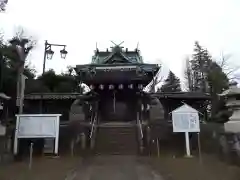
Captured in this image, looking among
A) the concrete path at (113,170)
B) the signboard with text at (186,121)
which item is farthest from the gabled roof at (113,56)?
the concrete path at (113,170)

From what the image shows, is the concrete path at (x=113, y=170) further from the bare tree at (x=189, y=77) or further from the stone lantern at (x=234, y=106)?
the bare tree at (x=189, y=77)

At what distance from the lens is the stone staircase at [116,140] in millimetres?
17422

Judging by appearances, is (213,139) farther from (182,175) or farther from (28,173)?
(28,173)

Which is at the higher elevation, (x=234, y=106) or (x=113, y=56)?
(x=113, y=56)

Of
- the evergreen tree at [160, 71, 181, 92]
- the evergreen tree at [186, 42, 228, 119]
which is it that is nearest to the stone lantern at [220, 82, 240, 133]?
the evergreen tree at [186, 42, 228, 119]

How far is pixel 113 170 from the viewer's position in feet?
39.1

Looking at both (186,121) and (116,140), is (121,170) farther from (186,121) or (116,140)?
(116,140)

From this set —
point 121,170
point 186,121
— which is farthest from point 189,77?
point 121,170

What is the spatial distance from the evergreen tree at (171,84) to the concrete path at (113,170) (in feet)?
134

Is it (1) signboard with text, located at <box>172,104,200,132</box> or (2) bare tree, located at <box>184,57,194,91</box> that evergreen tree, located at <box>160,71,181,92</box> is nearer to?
(2) bare tree, located at <box>184,57,194,91</box>

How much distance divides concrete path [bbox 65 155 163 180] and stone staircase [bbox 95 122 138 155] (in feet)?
9.01

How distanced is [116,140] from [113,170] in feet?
20.8

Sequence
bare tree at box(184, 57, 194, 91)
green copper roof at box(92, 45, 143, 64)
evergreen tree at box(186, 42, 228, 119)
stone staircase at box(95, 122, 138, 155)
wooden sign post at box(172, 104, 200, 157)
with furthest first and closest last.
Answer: bare tree at box(184, 57, 194, 91), evergreen tree at box(186, 42, 228, 119), green copper roof at box(92, 45, 143, 64), stone staircase at box(95, 122, 138, 155), wooden sign post at box(172, 104, 200, 157)

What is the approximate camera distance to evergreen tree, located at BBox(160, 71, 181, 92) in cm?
5461
